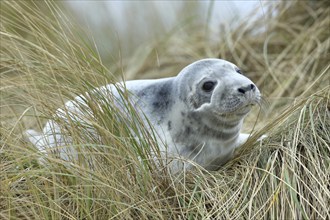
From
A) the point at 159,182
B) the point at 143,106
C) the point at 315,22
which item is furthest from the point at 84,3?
the point at 159,182

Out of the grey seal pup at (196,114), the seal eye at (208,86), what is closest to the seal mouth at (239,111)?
the grey seal pup at (196,114)

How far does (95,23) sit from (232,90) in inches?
172

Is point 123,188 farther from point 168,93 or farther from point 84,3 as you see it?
point 84,3

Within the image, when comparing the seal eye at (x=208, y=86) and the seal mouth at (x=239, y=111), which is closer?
the seal mouth at (x=239, y=111)

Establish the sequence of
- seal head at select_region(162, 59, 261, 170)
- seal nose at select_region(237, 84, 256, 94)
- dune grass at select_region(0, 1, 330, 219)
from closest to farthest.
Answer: dune grass at select_region(0, 1, 330, 219)
seal nose at select_region(237, 84, 256, 94)
seal head at select_region(162, 59, 261, 170)

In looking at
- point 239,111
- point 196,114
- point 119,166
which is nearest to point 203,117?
point 196,114

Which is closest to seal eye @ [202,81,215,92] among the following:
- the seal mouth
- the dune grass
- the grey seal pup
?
the grey seal pup

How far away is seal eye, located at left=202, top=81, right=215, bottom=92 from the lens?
3242mm

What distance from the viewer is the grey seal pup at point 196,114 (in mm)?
3182

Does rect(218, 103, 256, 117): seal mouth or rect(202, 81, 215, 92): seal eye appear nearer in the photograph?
rect(218, 103, 256, 117): seal mouth

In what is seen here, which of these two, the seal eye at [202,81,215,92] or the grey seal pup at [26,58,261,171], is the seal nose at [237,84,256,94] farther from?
the seal eye at [202,81,215,92]

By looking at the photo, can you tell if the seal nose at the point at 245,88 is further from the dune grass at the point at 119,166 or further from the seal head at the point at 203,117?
the dune grass at the point at 119,166

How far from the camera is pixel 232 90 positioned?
3.12m

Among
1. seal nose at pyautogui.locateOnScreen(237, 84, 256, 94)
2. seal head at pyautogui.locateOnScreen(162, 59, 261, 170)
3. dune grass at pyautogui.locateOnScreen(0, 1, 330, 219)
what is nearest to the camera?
dune grass at pyautogui.locateOnScreen(0, 1, 330, 219)
